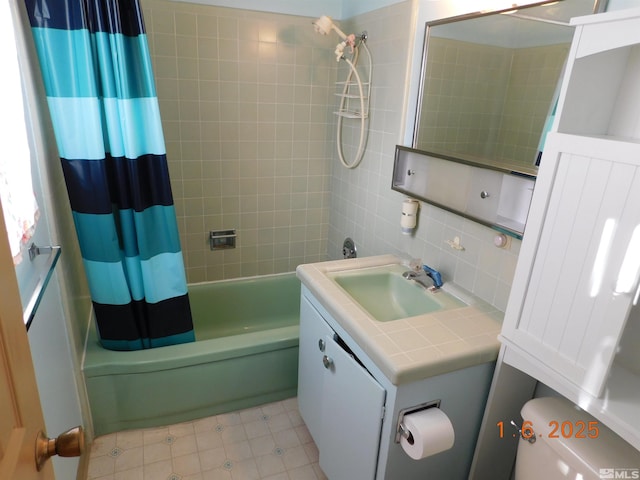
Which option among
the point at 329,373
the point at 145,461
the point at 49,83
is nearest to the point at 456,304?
the point at 329,373

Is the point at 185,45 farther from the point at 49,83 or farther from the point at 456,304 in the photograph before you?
the point at 456,304

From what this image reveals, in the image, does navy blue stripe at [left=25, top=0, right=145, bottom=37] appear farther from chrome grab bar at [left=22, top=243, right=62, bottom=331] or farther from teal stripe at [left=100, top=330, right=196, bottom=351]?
teal stripe at [left=100, top=330, right=196, bottom=351]

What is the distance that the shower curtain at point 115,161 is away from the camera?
1.53m

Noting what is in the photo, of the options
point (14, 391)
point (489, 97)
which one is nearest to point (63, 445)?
point (14, 391)

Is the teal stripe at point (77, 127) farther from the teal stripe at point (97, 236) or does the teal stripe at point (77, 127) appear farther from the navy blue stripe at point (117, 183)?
the teal stripe at point (97, 236)

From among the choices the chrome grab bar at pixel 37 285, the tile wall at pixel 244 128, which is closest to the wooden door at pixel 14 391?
the chrome grab bar at pixel 37 285

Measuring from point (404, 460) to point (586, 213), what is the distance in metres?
0.91

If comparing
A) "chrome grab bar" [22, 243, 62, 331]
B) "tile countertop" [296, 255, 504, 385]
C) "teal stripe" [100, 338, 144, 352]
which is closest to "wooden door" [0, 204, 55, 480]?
"chrome grab bar" [22, 243, 62, 331]

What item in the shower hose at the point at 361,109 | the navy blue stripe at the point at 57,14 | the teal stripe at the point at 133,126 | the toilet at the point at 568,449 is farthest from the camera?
the shower hose at the point at 361,109

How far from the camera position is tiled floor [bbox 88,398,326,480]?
1805mm

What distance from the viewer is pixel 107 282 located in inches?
72.9

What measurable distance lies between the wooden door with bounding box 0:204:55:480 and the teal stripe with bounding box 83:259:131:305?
113 centimetres

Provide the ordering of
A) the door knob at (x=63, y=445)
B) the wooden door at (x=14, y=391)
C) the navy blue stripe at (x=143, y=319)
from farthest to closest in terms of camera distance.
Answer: the navy blue stripe at (x=143, y=319)
the door knob at (x=63, y=445)
the wooden door at (x=14, y=391)

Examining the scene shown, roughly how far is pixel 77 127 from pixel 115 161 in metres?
0.18
